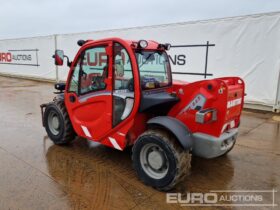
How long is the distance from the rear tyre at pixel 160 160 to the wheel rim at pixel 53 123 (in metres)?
2.04

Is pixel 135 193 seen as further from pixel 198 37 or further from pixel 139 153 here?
pixel 198 37

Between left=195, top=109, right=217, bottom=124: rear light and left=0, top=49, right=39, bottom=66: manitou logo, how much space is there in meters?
14.8

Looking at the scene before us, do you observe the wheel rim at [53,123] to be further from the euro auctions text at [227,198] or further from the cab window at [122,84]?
the euro auctions text at [227,198]

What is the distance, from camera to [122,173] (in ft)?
11.3

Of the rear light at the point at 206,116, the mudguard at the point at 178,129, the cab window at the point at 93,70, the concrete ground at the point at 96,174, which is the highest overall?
the cab window at the point at 93,70

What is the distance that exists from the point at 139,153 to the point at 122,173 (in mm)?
549

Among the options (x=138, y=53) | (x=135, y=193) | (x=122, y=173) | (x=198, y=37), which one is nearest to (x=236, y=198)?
(x=135, y=193)

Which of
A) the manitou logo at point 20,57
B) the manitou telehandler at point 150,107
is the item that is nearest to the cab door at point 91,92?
the manitou telehandler at point 150,107

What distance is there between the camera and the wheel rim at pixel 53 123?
449 cm

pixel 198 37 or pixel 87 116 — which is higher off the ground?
pixel 198 37

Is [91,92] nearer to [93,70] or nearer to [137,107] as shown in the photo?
[93,70]

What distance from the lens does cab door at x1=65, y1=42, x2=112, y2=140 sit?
338cm

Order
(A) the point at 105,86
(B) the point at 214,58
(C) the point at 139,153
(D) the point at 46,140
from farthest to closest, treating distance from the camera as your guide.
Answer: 1. (B) the point at 214,58
2. (D) the point at 46,140
3. (A) the point at 105,86
4. (C) the point at 139,153

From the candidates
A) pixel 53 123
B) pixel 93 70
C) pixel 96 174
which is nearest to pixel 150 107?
pixel 93 70
